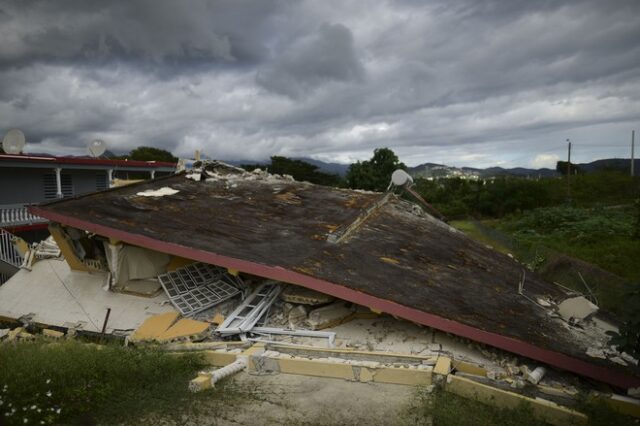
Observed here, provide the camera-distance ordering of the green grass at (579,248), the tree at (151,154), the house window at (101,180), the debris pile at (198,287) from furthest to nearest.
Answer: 1. the tree at (151,154)
2. the house window at (101,180)
3. the green grass at (579,248)
4. the debris pile at (198,287)

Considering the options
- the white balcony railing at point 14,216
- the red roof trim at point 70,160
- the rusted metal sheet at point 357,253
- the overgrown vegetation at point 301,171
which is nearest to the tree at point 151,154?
the overgrown vegetation at point 301,171

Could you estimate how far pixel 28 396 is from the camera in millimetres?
4281

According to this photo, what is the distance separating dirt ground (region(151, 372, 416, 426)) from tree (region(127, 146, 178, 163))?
49058 millimetres

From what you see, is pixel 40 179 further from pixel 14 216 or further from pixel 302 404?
pixel 302 404

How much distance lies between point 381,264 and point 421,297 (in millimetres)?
1189

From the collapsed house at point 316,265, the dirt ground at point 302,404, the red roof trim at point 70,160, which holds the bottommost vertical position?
the dirt ground at point 302,404

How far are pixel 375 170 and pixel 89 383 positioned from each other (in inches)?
1163

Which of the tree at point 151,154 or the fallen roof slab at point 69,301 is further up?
the tree at point 151,154

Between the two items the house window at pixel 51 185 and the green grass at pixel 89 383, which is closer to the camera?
the green grass at pixel 89 383

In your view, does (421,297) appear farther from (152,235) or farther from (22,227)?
(22,227)

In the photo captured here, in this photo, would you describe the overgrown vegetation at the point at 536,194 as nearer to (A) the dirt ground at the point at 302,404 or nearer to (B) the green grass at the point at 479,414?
(B) the green grass at the point at 479,414

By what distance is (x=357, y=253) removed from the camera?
7.80 m

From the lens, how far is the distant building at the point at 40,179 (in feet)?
54.7

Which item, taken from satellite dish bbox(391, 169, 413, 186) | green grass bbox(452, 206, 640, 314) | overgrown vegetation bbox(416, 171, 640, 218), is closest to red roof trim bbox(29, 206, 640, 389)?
green grass bbox(452, 206, 640, 314)
